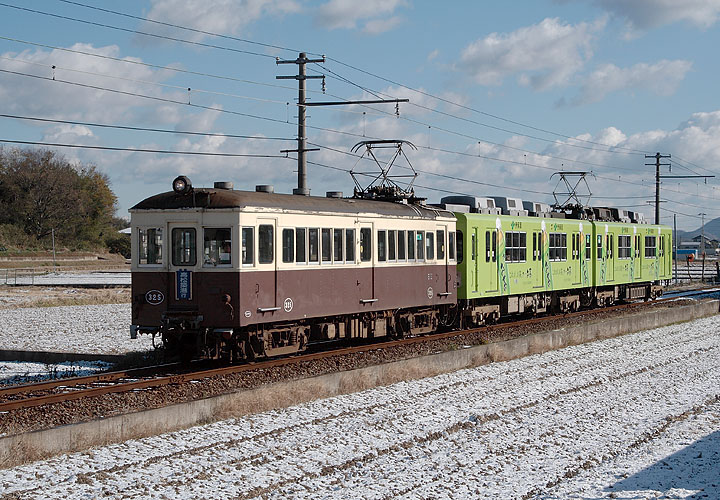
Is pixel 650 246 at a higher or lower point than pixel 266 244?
higher

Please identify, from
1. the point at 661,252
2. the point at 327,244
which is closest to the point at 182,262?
the point at 327,244

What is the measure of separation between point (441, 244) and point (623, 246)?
43.7 feet

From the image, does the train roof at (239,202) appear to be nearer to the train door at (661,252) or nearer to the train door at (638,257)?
the train door at (638,257)

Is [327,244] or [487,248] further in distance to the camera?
[487,248]

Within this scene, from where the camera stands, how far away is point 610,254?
3089 cm

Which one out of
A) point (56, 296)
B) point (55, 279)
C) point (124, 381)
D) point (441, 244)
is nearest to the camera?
point (124, 381)

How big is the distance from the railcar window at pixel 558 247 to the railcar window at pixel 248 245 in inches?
536

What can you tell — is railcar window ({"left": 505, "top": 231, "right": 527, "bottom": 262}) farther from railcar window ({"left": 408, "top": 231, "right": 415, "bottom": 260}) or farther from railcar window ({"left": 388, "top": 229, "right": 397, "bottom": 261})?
railcar window ({"left": 388, "top": 229, "right": 397, "bottom": 261})

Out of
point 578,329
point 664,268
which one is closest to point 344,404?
point 578,329

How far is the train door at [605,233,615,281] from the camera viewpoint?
1207 inches

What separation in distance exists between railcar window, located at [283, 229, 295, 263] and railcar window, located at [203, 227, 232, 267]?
1180 mm

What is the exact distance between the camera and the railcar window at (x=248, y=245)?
1484 cm

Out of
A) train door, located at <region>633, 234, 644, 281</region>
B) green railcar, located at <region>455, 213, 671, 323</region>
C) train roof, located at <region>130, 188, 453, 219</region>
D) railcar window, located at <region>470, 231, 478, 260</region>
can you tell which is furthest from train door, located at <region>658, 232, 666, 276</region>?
train roof, located at <region>130, 188, 453, 219</region>

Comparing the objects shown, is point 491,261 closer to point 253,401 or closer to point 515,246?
point 515,246
